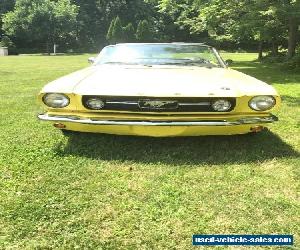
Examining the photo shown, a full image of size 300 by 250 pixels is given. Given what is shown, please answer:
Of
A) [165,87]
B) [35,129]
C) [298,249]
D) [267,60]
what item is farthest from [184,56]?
[267,60]

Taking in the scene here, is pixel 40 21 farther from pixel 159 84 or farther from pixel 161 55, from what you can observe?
pixel 159 84

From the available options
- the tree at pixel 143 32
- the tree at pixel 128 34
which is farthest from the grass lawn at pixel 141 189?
the tree at pixel 128 34

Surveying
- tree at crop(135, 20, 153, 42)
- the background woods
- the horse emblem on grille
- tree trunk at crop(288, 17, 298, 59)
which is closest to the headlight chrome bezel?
the horse emblem on grille

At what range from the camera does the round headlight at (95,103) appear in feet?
12.9

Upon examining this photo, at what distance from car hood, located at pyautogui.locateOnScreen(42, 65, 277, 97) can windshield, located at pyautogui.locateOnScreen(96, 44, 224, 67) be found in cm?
61

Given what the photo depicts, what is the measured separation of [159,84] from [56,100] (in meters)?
1.05

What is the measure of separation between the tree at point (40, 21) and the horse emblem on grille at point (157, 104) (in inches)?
1796

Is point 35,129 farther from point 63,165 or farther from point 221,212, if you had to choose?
point 221,212

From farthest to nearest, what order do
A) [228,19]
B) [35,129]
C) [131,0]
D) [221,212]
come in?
1. [131,0]
2. [228,19]
3. [35,129]
4. [221,212]

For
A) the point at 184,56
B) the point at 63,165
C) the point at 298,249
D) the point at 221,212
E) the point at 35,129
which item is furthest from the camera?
the point at 184,56

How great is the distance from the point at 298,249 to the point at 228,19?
15.4 meters

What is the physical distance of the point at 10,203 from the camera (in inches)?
118

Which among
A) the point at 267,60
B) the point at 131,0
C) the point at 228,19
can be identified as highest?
the point at 131,0

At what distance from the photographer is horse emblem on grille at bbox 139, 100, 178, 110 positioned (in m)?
3.89
